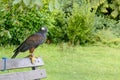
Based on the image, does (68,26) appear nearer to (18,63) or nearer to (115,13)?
(115,13)

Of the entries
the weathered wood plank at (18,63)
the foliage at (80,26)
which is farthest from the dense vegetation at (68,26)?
the weathered wood plank at (18,63)

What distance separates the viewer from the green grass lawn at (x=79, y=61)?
9133 millimetres

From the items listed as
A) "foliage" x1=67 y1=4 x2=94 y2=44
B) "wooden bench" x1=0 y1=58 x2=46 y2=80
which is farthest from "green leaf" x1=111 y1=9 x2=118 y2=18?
"wooden bench" x1=0 y1=58 x2=46 y2=80

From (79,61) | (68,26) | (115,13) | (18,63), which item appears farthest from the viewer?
(115,13)

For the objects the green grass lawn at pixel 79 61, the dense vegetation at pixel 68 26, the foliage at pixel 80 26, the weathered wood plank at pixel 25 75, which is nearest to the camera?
the weathered wood plank at pixel 25 75

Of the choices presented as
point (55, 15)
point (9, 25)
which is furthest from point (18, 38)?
point (55, 15)

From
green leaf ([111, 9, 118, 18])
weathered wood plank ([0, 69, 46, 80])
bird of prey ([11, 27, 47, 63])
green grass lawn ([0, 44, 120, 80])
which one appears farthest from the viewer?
green leaf ([111, 9, 118, 18])

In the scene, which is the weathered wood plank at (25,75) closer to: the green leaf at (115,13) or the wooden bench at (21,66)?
the wooden bench at (21,66)

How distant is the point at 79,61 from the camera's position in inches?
429

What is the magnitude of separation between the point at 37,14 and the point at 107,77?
14.4 ft

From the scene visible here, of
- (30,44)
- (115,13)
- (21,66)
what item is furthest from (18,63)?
(115,13)

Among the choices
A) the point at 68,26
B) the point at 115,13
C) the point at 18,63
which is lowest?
the point at 68,26

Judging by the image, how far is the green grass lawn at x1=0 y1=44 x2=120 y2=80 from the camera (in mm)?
9133

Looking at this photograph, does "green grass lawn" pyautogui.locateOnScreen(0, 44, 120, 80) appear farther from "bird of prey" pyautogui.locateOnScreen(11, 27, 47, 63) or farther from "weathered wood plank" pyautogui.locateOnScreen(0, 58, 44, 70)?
"weathered wood plank" pyautogui.locateOnScreen(0, 58, 44, 70)
